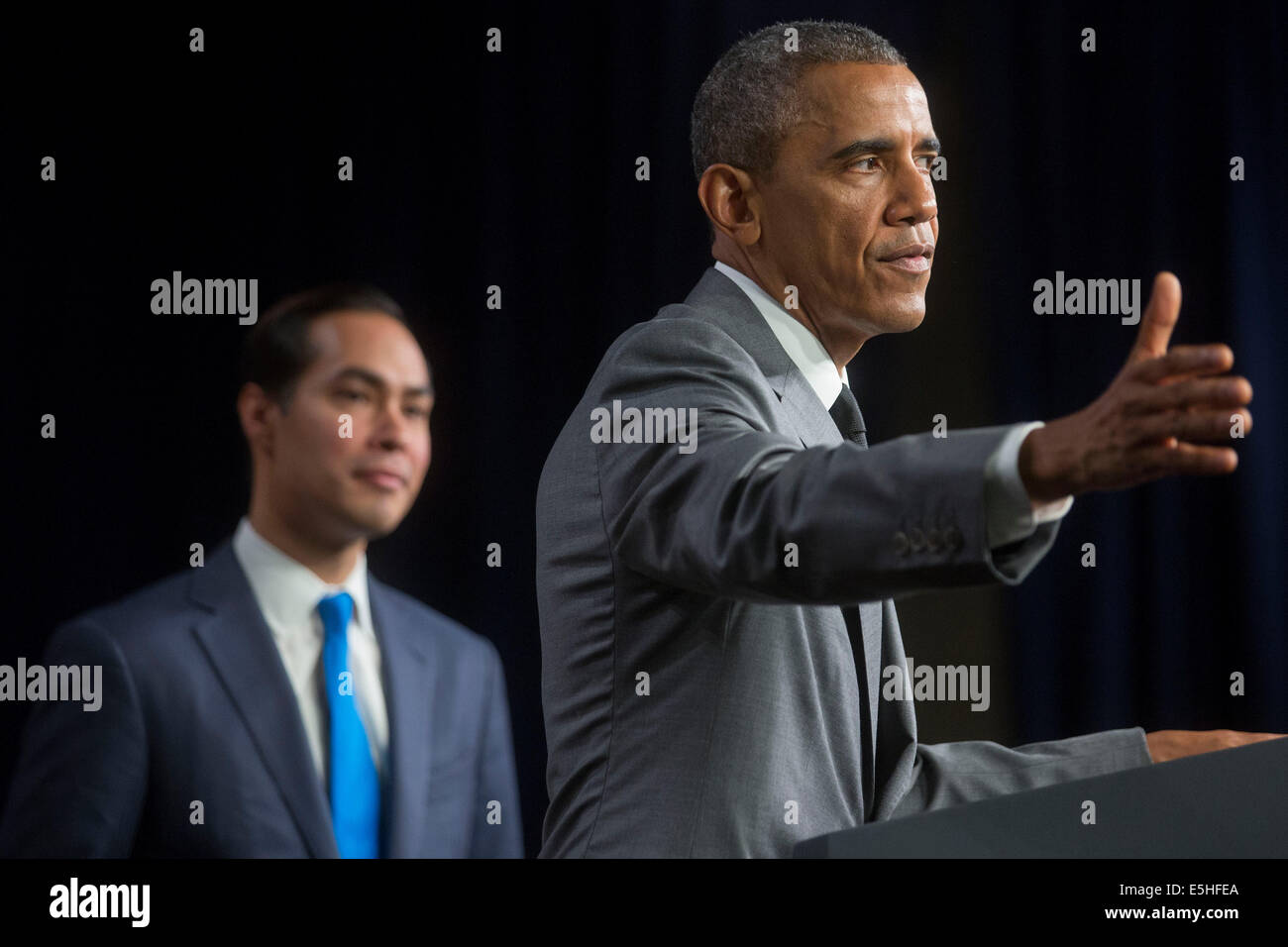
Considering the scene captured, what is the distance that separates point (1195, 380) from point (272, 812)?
1235 mm

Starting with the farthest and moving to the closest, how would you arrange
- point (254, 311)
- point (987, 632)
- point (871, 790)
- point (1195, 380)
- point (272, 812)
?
point (987, 632)
point (254, 311)
point (272, 812)
point (871, 790)
point (1195, 380)

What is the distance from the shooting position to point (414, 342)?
197 centimetres

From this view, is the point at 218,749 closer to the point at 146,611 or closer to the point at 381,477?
the point at 146,611

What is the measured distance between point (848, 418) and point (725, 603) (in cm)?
46

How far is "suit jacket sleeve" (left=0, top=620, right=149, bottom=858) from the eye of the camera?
166cm

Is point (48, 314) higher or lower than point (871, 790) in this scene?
higher

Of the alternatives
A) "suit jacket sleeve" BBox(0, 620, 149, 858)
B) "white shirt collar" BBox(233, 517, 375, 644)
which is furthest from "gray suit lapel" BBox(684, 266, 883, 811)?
"suit jacket sleeve" BBox(0, 620, 149, 858)

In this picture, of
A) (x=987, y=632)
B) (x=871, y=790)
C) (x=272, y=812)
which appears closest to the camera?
(x=871, y=790)

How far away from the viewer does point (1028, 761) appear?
1.69m

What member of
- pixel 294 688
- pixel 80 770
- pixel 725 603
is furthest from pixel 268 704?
pixel 725 603

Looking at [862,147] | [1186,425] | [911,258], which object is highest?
[862,147]

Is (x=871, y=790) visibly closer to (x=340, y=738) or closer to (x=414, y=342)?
(x=340, y=738)

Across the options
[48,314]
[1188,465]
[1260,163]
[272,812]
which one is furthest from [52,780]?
[1260,163]
